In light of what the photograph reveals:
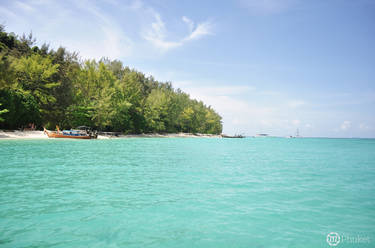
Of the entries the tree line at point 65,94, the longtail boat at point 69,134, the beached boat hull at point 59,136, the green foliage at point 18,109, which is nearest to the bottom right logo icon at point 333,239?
the tree line at point 65,94

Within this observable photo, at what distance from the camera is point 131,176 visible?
1350 centimetres

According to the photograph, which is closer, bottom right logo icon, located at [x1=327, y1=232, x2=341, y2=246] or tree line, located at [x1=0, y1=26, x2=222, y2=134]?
bottom right logo icon, located at [x1=327, y1=232, x2=341, y2=246]

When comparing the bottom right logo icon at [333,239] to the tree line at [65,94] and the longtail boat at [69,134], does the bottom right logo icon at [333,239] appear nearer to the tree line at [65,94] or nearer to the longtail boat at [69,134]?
the tree line at [65,94]

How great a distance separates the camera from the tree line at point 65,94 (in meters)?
45.3

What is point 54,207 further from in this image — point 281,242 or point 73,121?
point 73,121

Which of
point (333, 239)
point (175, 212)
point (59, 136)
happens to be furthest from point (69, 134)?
point (333, 239)

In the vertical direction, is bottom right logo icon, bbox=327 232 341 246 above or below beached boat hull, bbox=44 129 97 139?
below

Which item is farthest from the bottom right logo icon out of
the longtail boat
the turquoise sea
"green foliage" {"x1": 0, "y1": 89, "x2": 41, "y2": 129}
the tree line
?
the longtail boat

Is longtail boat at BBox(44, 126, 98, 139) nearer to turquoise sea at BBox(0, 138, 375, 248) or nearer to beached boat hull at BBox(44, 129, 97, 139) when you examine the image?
beached boat hull at BBox(44, 129, 97, 139)


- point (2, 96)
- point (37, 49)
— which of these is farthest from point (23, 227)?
point (37, 49)

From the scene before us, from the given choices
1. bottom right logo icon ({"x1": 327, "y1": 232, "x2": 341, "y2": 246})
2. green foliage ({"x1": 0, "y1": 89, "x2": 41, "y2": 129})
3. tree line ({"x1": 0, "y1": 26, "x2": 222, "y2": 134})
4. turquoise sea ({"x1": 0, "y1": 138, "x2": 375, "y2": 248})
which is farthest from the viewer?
tree line ({"x1": 0, "y1": 26, "x2": 222, "y2": 134})

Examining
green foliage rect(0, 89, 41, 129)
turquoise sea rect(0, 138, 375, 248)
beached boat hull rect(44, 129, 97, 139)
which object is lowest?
turquoise sea rect(0, 138, 375, 248)

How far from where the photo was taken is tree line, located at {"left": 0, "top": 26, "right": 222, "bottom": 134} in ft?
149

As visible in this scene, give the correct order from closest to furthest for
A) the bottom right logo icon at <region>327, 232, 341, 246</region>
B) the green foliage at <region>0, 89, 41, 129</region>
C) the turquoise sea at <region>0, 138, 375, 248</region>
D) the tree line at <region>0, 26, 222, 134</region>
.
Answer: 1. the turquoise sea at <region>0, 138, 375, 248</region>
2. the bottom right logo icon at <region>327, 232, 341, 246</region>
3. the green foliage at <region>0, 89, 41, 129</region>
4. the tree line at <region>0, 26, 222, 134</region>
